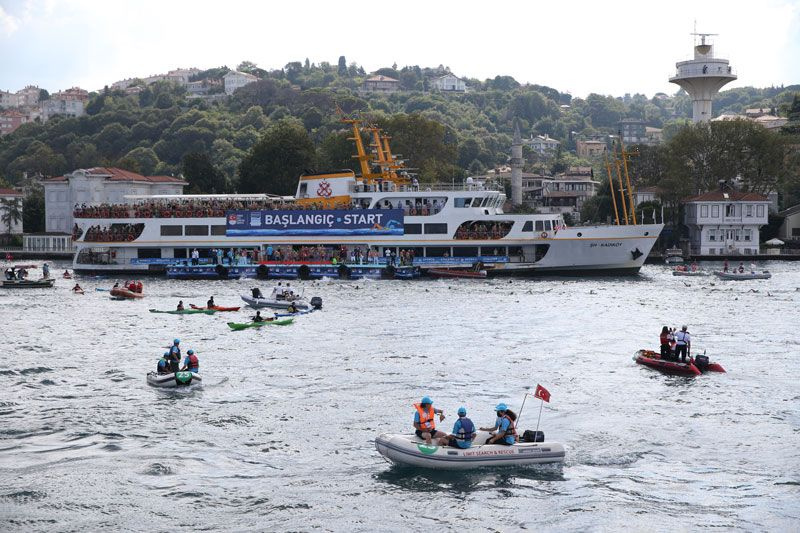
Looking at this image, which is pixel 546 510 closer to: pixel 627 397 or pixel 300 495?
pixel 300 495

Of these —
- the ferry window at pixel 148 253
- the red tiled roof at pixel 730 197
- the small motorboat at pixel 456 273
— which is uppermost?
the red tiled roof at pixel 730 197

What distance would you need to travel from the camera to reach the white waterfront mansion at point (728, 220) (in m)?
105

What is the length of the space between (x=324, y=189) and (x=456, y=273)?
47.4 ft

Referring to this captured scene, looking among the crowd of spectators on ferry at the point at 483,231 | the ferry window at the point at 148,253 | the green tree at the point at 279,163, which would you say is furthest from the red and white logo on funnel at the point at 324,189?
the green tree at the point at 279,163

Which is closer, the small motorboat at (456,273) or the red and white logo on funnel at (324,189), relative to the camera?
the small motorboat at (456,273)

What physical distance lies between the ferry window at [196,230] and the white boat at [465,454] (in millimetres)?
58083

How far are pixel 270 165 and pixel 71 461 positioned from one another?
99143 mm

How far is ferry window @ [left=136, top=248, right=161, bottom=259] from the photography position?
8394 cm

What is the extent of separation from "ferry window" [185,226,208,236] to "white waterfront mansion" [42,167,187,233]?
35282mm

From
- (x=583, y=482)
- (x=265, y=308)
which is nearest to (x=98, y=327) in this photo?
(x=265, y=308)

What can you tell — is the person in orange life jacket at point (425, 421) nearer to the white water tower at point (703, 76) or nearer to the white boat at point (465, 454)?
the white boat at point (465, 454)

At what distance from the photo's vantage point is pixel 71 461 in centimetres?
2822

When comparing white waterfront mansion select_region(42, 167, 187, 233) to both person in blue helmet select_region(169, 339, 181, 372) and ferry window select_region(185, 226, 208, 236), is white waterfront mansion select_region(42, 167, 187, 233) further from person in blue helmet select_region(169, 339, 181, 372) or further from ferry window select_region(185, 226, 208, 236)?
person in blue helmet select_region(169, 339, 181, 372)

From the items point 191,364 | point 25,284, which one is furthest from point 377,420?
point 25,284
